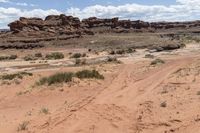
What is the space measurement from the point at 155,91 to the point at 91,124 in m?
6.16

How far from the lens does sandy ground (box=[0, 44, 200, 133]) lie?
12570 millimetres

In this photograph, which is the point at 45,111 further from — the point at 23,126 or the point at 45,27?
the point at 45,27

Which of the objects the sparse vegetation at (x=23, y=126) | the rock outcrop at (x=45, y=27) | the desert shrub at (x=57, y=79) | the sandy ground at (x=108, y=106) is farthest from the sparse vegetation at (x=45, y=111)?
the rock outcrop at (x=45, y=27)

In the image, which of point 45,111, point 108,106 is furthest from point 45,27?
point 108,106

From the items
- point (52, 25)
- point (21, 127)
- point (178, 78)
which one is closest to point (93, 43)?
point (52, 25)

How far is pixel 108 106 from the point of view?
1548cm

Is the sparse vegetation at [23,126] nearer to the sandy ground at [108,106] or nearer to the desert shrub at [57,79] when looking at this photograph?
the sandy ground at [108,106]

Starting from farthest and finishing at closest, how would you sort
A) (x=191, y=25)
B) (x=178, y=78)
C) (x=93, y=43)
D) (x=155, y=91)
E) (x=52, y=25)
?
(x=191, y=25)
(x=52, y=25)
(x=93, y=43)
(x=178, y=78)
(x=155, y=91)

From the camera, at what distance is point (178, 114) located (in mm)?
13203

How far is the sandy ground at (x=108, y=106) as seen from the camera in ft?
41.2

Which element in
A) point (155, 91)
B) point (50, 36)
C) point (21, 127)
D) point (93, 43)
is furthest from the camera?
point (50, 36)

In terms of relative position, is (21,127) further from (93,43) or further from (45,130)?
(93,43)

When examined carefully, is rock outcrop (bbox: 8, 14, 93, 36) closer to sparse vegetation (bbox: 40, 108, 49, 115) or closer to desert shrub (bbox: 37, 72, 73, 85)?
desert shrub (bbox: 37, 72, 73, 85)

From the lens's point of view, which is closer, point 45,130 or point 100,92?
point 45,130
